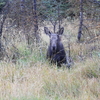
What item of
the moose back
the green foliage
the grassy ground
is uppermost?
the green foliage

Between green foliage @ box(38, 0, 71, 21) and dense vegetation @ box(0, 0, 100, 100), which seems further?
green foliage @ box(38, 0, 71, 21)

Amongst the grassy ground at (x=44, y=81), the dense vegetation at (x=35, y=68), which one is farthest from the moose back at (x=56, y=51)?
the grassy ground at (x=44, y=81)

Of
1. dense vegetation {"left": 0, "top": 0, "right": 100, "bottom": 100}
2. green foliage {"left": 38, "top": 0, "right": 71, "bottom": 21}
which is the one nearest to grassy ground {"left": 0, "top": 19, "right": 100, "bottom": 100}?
dense vegetation {"left": 0, "top": 0, "right": 100, "bottom": 100}

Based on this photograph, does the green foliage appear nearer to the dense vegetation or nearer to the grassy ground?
the dense vegetation

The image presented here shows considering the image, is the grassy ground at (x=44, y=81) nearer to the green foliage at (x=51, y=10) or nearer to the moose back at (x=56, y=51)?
the moose back at (x=56, y=51)

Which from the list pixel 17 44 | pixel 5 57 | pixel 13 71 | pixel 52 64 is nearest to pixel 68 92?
pixel 13 71

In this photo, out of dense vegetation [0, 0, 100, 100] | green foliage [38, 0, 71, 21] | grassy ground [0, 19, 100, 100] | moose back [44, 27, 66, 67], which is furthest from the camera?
green foliage [38, 0, 71, 21]

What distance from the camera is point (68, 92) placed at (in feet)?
19.1

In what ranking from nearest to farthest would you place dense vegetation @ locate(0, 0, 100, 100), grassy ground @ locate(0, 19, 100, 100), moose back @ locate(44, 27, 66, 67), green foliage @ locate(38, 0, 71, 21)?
grassy ground @ locate(0, 19, 100, 100)
dense vegetation @ locate(0, 0, 100, 100)
moose back @ locate(44, 27, 66, 67)
green foliage @ locate(38, 0, 71, 21)

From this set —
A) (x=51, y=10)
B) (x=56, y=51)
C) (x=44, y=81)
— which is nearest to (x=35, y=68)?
(x=44, y=81)

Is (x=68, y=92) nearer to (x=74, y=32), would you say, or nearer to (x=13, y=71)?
(x=13, y=71)

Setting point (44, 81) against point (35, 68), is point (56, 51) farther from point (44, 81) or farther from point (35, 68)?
point (44, 81)

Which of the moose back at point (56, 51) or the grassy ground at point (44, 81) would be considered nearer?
the grassy ground at point (44, 81)

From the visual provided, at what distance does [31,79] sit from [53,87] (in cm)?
65
